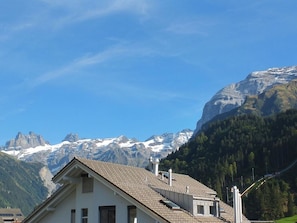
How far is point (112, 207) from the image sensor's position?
95.7 ft

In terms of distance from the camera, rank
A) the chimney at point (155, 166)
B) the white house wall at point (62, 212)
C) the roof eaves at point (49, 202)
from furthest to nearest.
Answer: the chimney at point (155, 166)
the white house wall at point (62, 212)
the roof eaves at point (49, 202)

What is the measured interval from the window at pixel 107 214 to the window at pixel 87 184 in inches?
60.5

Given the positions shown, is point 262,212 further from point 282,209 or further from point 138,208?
point 138,208

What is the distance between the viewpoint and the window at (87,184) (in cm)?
3059

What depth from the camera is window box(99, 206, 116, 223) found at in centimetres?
2920

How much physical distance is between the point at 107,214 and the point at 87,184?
8.22 feet

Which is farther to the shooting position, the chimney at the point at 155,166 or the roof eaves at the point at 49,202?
the chimney at the point at 155,166

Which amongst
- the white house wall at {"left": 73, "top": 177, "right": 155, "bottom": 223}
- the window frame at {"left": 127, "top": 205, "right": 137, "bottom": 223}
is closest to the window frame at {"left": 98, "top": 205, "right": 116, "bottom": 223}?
the white house wall at {"left": 73, "top": 177, "right": 155, "bottom": 223}

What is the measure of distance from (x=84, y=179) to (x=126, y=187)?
11.8ft

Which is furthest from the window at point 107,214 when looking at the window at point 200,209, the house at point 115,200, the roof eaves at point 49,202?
the window at point 200,209

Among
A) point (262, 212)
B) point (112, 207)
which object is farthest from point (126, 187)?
point (262, 212)

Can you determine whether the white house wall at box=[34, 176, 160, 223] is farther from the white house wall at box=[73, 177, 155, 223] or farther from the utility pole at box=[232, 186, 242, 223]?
the utility pole at box=[232, 186, 242, 223]

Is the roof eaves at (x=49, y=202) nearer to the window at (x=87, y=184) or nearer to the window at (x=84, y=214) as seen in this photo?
the window at (x=87, y=184)

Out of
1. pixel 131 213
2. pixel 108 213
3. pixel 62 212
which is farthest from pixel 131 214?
pixel 62 212
